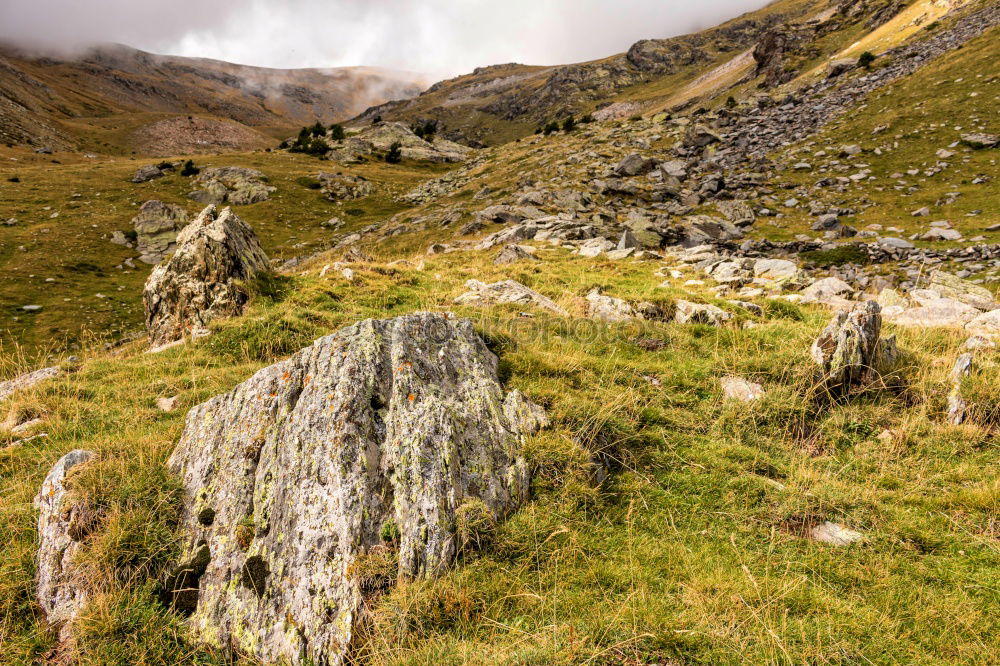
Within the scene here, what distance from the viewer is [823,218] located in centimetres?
2459

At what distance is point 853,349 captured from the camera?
7.67 m

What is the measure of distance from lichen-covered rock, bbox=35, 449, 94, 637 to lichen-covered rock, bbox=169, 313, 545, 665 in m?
0.91

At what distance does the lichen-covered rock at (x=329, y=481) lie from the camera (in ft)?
14.0

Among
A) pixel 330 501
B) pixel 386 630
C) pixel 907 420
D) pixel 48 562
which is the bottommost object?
pixel 907 420

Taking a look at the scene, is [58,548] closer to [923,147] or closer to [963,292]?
[963,292]

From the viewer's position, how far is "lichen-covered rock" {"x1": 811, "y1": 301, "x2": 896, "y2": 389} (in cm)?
765

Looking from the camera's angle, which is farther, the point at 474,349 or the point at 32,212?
the point at 32,212

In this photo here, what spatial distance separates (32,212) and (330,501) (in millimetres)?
50549

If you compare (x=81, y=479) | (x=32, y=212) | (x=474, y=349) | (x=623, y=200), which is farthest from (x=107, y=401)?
(x=32, y=212)

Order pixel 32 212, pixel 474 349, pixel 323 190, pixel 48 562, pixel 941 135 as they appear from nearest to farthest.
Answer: pixel 48 562
pixel 474 349
pixel 941 135
pixel 32 212
pixel 323 190

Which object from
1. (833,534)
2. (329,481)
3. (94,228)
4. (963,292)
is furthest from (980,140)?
(94,228)

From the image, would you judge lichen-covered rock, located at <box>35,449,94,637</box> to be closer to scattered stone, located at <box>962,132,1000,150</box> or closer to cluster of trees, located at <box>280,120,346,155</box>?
scattered stone, located at <box>962,132,1000,150</box>

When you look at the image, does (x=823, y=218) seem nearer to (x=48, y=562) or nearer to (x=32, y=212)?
(x=48, y=562)

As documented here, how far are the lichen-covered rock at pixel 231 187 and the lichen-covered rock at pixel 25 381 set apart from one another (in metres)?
44.6
